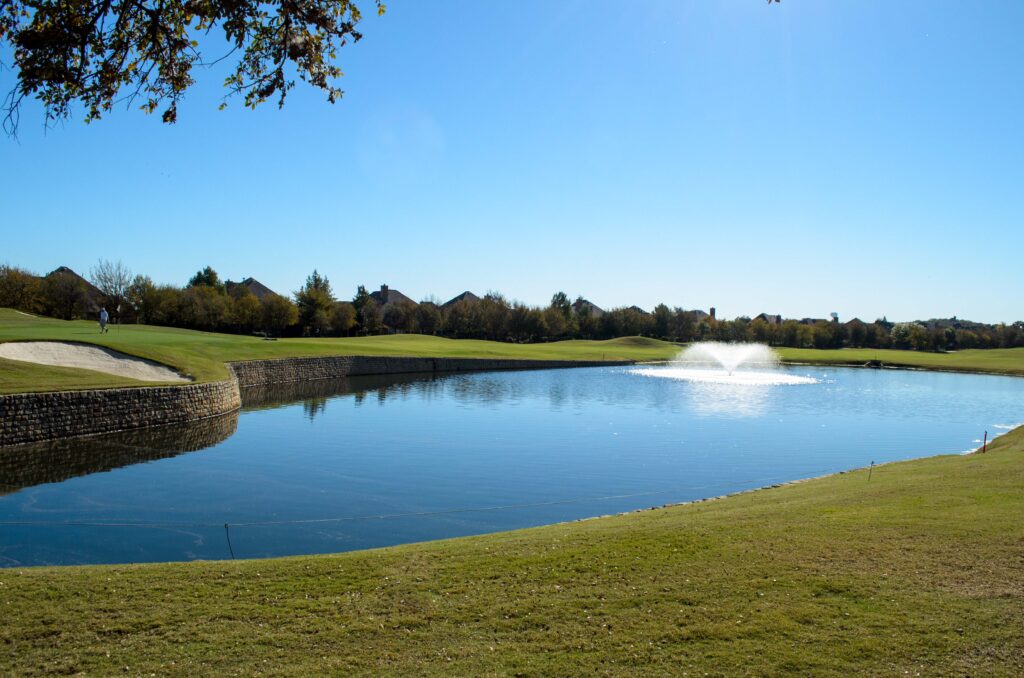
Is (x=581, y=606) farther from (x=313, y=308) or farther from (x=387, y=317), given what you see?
(x=387, y=317)

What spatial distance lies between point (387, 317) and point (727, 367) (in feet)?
195

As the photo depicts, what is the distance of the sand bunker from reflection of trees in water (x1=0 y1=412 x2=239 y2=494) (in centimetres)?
426

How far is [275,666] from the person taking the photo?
20.3 ft

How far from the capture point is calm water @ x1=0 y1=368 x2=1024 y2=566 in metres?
14.0

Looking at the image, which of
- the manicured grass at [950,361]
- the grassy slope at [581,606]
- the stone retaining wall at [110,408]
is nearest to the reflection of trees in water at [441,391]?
the stone retaining wall at [110,408]

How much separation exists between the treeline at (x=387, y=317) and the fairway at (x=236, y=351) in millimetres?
13674

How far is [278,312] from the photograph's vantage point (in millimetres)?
84062

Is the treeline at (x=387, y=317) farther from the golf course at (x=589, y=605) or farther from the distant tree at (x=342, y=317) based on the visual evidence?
the golf course at (x=589, y=605)

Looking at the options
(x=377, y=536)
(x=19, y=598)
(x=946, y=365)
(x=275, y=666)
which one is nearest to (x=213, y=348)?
(x=377, y=536)

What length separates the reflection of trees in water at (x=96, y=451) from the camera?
1861 centimetres

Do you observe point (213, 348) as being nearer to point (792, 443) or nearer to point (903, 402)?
point (792, 443)

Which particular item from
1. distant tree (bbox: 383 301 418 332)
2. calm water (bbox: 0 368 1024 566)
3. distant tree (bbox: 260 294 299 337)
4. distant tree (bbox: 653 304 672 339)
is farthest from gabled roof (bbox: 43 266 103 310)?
distant tree (bbox: 653 304 672 339)

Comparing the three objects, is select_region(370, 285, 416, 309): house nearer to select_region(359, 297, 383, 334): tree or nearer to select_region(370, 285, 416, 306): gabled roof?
select_region(370, 285, 416, 306): gabled roof

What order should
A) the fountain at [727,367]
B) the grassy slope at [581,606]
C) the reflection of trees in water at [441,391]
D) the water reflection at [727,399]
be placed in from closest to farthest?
1. the grassy slope at [581,606]
2. the water reflection at [727,399]
3. the reflection of trees in water at [441,391]
4. the fountain at [727,367]
